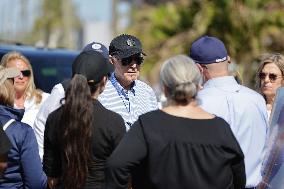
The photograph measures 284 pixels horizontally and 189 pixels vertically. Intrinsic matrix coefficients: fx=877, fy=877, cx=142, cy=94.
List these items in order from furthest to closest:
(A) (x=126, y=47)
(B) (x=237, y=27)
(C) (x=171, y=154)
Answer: (B) (x=237, y=27), (A) (x=126, y=47), (C) (x=171, y=154)

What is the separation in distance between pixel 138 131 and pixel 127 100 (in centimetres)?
151

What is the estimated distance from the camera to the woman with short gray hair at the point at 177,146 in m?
4.89

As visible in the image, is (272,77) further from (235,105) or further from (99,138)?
(99,138)

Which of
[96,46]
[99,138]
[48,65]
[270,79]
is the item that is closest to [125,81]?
[96,46]

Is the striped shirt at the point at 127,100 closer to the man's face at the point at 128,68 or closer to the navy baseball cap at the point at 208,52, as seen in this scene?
the man's face at the point at 128,68

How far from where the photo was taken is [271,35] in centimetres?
2227

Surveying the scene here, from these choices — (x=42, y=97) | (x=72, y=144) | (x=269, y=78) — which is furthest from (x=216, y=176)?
(x=42, y=97)

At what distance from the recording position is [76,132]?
5.31 meters

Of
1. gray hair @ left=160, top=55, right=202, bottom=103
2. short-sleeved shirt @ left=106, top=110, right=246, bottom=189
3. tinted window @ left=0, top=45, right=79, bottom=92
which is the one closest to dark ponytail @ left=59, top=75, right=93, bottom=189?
short-sleeved shirt @ left=106, top=110, right=246, bottom=189

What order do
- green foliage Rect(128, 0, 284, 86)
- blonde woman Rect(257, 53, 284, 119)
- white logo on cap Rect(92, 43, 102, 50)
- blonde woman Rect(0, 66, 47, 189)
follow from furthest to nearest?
green foliage Rect(128, 0, 284, 86)
blonde woman Rect(257, 53, 284, 119)
white logo on cap Rect(92, 43, 102, 50)
blonde woman Rect(0, 66, 47, 189)

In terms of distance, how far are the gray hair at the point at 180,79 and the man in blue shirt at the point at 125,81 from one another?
4.41 feet

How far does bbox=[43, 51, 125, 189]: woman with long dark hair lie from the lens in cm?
530

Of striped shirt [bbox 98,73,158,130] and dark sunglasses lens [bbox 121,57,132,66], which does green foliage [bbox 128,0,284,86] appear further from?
dark sunglasses lens [bbox 121,57,132,66]

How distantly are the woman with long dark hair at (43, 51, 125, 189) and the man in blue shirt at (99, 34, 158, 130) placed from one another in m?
0.91
